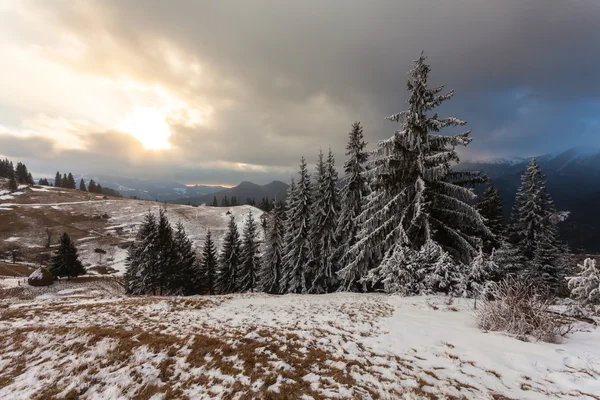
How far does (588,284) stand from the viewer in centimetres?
799

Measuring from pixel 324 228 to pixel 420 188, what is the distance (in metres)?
12.0

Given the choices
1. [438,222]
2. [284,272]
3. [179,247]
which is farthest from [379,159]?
[179,247]

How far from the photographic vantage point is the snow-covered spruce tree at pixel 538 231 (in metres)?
24.6

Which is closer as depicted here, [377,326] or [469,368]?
[469,368]

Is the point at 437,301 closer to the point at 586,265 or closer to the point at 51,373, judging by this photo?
the point at 586,265

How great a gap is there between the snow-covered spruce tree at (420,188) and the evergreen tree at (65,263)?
164 ft

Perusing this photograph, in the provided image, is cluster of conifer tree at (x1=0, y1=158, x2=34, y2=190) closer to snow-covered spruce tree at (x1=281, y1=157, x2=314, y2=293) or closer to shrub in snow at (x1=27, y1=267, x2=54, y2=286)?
shrub in snow at (x1=27, y1=267, x2=54, y2=286)

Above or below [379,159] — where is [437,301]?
below

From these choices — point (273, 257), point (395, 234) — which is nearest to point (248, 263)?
point (273, 257)

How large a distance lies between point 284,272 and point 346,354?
22859 mm

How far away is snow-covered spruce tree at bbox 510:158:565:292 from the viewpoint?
969 inches

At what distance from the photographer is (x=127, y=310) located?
11703 millimetres

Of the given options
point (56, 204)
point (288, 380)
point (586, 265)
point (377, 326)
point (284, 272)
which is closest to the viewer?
point (288, 380)

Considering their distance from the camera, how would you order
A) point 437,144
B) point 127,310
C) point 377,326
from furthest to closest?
point 437,144
point 127,310
point 377,326
